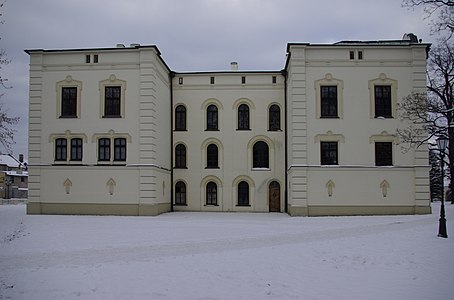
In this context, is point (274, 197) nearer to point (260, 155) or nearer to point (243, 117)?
point (260, 155)

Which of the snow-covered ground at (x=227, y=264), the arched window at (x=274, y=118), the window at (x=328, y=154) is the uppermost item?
the arched window at (x=274, y=118)

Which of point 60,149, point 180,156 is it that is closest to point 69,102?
point 60,149

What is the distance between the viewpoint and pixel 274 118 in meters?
35.1

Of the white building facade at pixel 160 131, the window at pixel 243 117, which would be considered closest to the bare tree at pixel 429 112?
the white building facade at pixel 160 131

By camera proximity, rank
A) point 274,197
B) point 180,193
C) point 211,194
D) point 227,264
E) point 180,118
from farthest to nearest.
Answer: point 180,118, point 180,193, point 211,194, point 274,197, point 227,264

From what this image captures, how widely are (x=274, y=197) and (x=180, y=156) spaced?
23.4ft

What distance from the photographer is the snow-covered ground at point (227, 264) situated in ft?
31.9

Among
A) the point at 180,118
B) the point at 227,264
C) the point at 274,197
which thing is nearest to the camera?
the point at 227,264

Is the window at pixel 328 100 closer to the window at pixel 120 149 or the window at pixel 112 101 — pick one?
the window at pixel 120 149

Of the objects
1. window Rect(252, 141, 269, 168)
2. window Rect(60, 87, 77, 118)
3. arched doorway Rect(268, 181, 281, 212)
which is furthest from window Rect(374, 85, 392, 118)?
window Rect(60, 87, 77, 118)

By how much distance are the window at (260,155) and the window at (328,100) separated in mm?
6415

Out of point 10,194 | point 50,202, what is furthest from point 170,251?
point 10,194

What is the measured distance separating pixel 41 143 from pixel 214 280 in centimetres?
2279

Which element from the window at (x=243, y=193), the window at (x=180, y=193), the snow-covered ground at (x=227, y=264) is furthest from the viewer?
the window at (x=180, y=193)
